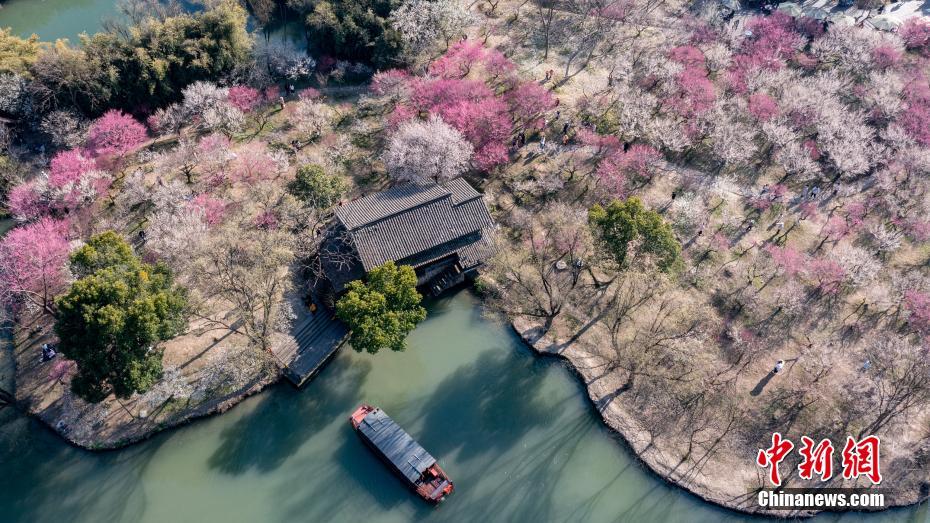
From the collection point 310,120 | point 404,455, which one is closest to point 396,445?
point 404,455

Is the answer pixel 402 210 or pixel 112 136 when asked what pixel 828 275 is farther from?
pixel 112 136

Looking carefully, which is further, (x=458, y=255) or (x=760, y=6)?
(x=760, y=6)

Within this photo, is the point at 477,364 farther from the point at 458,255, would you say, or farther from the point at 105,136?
the point at 105,136

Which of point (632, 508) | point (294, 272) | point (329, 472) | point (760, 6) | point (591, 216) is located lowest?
point (632, 508)

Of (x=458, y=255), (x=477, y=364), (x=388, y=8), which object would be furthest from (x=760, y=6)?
(x=477, y=364)

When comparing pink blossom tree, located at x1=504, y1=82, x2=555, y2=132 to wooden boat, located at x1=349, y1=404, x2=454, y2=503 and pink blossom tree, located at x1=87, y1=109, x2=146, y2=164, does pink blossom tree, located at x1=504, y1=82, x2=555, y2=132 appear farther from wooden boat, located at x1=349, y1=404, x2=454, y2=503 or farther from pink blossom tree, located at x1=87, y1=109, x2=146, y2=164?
pink blossom tree, located at x1=87, y1=109, x2=146, y2=164

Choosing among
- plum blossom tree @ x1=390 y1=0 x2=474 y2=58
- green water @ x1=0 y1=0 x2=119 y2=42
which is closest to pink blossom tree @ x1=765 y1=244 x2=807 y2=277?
plum blossom tree @ x1=390 y1=0 x2=474 y2=58

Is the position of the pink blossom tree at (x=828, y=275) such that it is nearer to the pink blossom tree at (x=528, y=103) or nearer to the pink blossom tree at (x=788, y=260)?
the pink blossom tree at (x=788, y=260)
